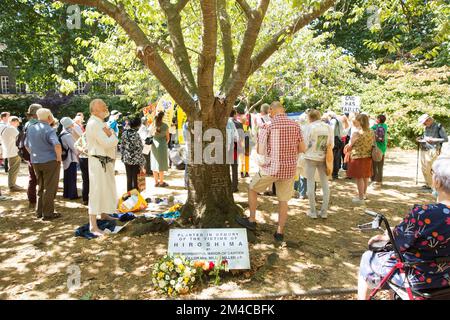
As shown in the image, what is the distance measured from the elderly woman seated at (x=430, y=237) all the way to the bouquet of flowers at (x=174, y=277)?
2.19 m

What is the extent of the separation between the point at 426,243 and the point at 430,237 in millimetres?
61

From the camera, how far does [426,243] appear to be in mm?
2613

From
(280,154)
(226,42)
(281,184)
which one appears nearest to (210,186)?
(281,184)

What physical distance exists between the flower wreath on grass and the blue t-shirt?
375cm

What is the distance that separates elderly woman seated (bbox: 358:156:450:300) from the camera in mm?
2574

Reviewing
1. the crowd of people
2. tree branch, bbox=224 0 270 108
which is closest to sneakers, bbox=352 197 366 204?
the crowd of people

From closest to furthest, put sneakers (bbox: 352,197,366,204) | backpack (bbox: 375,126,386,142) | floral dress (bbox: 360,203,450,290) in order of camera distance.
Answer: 1. floral dress (bbox: 360,203,450,290)
2. sneakers (bbox: 352,197,366,204)
3. backpack (bbox: 375,126,386,142)

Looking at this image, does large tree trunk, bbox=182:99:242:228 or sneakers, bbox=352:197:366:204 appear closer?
large tree trunk, bbox=182:99:242:228

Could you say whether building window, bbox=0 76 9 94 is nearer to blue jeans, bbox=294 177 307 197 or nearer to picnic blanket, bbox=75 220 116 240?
picnic blanket, bbox=75 220 116 240

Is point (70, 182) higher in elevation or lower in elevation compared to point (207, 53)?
lower

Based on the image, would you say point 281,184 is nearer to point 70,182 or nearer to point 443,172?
point 443,172

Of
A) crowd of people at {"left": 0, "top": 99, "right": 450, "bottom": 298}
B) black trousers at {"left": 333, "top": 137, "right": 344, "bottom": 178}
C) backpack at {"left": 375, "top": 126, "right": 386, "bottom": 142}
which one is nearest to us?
crowd of people at {"left": 0, "top": 99, "right": 450, "bottom": 298}

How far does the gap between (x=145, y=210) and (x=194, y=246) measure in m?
3.15

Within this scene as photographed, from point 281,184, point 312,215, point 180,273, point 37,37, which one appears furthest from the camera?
point 37,37
